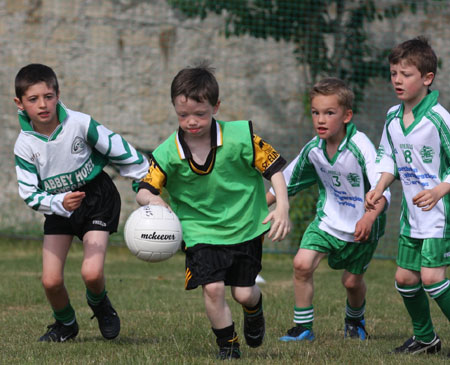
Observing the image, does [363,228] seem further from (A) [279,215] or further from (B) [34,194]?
(B) [34,194]

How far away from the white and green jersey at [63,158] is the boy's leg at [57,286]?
0.28m

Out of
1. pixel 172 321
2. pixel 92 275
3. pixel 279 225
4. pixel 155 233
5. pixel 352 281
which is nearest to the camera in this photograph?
pixel 279 225

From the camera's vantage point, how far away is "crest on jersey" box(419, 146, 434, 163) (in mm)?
4684

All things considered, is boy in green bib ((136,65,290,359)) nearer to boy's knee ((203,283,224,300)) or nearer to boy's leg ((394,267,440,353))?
boy's knee ((203,283,224,300))

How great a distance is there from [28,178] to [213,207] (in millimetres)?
1256

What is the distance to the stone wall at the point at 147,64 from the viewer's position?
1145 cm

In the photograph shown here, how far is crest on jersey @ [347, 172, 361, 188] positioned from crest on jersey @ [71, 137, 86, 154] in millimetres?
1825

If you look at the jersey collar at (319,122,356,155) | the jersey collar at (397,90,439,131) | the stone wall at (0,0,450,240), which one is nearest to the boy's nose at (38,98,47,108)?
the jersey collar at (319,122,356,155)

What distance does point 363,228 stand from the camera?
198 inches

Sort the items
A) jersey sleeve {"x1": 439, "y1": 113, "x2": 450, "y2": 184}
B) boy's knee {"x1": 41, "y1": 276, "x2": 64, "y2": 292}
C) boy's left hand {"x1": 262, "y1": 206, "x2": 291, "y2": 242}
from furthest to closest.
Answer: boy's knee {"x1": 41, "y1": 276, "x2": 64, "y2": 292} → jersey sleeve {"x1": 439, "y1": 113, "x2": 450, "y2": 184} → boy's left hand {"x1": 262, "y1": 206, "x2": 291, "y2": 242}

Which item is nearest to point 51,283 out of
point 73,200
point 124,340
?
point 124,340

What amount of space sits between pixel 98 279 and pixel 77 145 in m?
0.87

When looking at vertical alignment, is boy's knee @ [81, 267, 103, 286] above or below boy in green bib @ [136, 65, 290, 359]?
below

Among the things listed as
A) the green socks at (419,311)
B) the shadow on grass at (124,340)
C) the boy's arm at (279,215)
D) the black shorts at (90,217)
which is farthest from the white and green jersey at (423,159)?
the black shorts at (90,217)
